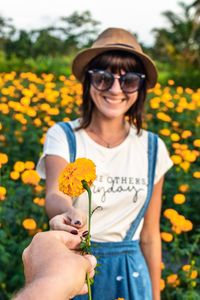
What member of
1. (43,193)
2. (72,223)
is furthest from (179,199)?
(72,223)

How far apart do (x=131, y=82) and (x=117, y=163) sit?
0.79 ft

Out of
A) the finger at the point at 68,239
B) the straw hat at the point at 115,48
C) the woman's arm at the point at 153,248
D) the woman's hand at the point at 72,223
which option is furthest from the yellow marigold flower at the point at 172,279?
the finger at the point at 68,239

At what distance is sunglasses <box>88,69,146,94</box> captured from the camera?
62.8 inches

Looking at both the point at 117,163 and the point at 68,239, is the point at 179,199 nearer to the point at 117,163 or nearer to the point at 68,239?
the point at 117,163

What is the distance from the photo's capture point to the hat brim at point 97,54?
1.61 m

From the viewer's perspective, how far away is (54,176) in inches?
57.4

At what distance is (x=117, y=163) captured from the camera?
161 cm

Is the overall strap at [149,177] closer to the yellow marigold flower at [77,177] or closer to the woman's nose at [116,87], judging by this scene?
the woman's nose at [116,87]

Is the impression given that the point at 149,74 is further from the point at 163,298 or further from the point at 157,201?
the point at 163,298

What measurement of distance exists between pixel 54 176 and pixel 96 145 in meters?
0.21

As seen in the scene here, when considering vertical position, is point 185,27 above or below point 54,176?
above

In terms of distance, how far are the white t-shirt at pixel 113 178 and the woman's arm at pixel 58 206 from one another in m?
0.03

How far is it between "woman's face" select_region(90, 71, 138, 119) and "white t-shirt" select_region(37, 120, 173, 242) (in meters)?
0.09

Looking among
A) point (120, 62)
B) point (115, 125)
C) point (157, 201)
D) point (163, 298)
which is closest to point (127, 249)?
point (157, 201)
